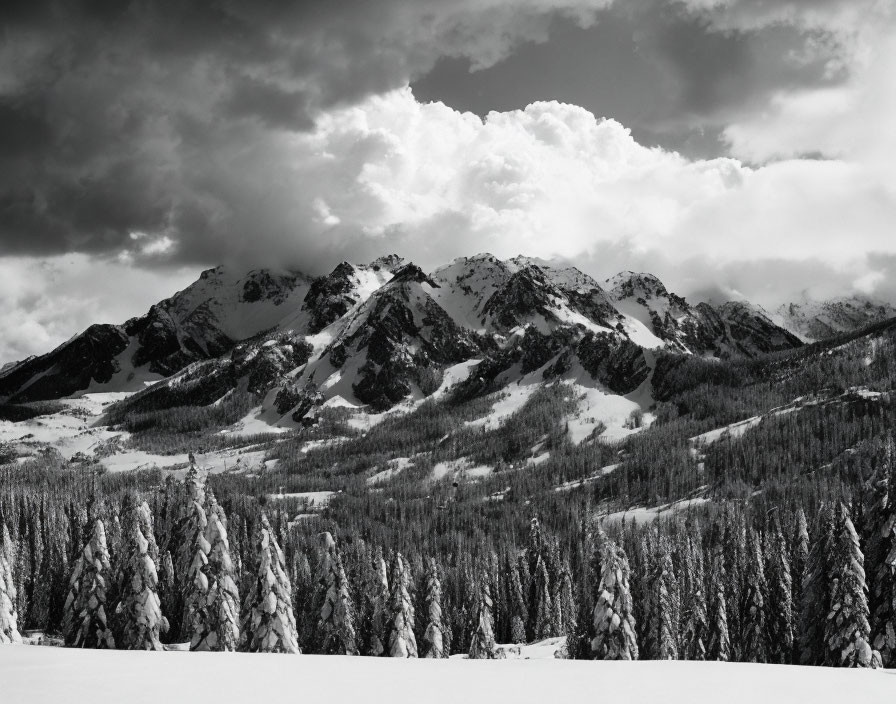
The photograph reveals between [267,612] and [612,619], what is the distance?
23428mm

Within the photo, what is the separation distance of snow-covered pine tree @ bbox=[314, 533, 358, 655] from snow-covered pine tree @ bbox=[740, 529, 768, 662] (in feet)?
106

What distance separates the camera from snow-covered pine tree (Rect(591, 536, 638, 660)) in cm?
5256

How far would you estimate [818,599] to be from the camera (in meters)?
44.2

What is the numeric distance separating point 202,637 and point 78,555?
45.6 feet

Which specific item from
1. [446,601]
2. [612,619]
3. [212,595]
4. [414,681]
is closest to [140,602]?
[212,595]

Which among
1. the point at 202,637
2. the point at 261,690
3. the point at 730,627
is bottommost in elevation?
the point at 730,627

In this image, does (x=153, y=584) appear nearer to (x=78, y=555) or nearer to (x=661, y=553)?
(x=78, y=555)

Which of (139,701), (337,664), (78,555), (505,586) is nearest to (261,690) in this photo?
(139,701)

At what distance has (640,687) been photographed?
661 inches


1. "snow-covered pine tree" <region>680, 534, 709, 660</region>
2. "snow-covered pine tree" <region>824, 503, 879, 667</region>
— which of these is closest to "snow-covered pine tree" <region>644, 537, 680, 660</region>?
"snow-covered pine tree" <region>680, 534, 709, 660</region>

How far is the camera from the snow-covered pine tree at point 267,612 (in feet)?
149

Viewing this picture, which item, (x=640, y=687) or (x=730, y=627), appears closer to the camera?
(x=640, y=687)

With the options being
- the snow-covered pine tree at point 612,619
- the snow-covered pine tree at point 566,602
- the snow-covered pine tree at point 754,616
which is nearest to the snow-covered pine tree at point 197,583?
the snow-covered pine tree at point 612,619

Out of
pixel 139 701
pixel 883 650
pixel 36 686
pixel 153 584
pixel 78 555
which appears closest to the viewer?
pixel 139 701
